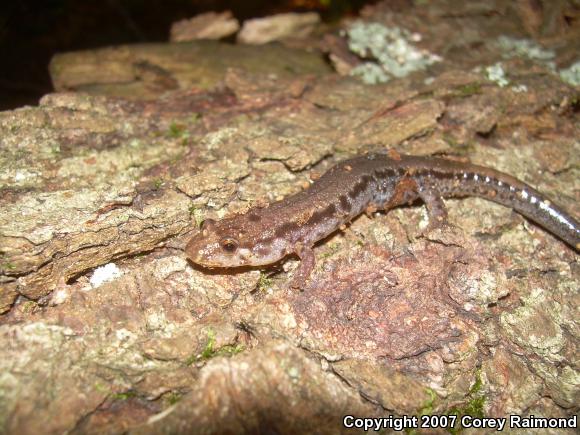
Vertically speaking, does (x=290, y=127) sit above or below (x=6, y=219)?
below

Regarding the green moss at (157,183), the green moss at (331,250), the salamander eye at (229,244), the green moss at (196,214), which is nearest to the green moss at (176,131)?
the green moss at (157,183)

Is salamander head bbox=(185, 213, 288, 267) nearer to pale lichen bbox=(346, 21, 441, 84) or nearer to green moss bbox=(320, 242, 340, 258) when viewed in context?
green moss bbox=(320, 242, 340, 258)

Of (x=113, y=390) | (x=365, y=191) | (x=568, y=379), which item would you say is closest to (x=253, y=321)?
(x=113, y=390)

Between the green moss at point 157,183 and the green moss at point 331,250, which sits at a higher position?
the green moss at point 157,183

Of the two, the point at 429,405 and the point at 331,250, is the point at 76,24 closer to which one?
the point at 331,250

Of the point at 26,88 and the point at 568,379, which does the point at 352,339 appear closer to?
the point at 568,379

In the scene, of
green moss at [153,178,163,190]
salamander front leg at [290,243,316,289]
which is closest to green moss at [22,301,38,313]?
green moss at [153,178,163,190]

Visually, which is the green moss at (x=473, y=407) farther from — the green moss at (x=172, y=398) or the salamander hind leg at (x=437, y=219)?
the green moss at (x=172, y=398)
